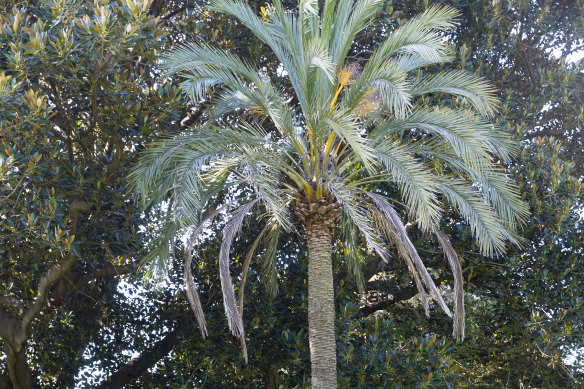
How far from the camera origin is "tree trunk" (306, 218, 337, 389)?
761cm

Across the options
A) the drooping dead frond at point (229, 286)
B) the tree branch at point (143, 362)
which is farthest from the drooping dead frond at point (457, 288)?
the tree branch at point (143, 362)

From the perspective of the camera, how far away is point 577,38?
1112 cm

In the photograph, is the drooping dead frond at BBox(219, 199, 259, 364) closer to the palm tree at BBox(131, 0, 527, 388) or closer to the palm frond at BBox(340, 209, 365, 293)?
the palm tree at BBox(131, 0, 527, 388)

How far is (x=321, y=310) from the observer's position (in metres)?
7.81

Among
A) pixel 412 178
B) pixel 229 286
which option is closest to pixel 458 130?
pixel 412 178

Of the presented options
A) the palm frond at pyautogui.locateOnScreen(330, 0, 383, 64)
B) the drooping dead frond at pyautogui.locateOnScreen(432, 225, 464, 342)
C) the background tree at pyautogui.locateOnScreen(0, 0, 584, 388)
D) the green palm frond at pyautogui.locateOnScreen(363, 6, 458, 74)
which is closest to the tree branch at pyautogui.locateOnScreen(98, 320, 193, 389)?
the background tree at pyautogui.locateOnScreen(0, 0, 584, 388)

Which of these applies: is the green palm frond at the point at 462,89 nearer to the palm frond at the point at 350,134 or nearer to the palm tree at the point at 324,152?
the palm tree at the point at 324,152

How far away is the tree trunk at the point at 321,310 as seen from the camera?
7.61 meters

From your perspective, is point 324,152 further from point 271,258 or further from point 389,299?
point 389,299

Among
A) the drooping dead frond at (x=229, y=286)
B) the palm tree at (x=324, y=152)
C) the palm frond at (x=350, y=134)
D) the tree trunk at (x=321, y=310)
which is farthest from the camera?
the tree trunk at (x=321, y=310)

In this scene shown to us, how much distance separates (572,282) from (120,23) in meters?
6.82

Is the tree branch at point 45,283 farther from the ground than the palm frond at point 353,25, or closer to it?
closer to it

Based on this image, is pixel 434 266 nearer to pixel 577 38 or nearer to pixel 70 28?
pixel 577 38

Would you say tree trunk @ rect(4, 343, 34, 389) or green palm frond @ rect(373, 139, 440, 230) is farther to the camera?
tree trunk @ rect(4, 343, 34, 389)
